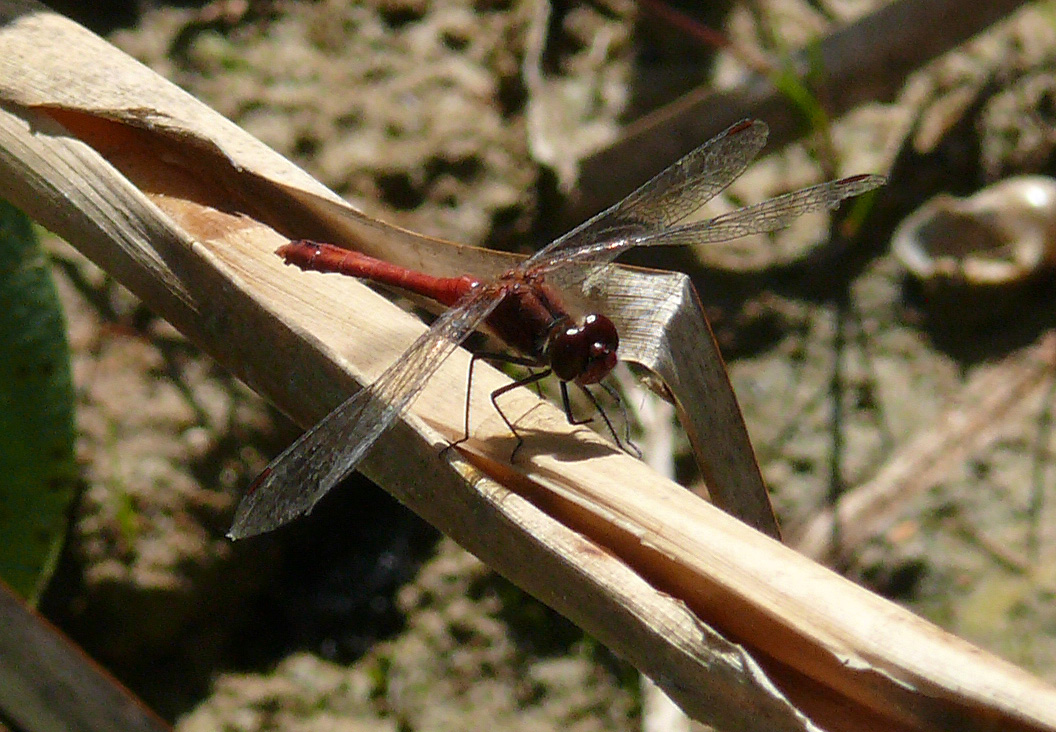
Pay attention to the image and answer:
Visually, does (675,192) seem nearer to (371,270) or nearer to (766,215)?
(766,215)

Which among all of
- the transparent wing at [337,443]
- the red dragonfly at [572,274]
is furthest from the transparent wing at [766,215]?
the transparent wing at [337,443]

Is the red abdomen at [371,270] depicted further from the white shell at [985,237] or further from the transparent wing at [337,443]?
the white shell at [985,237]

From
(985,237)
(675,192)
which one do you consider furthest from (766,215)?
(985,237)

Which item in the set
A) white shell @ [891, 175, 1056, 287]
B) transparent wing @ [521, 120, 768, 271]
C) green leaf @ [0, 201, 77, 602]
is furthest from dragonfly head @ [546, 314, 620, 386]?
white shell @ [891, 175, 1056, 287]

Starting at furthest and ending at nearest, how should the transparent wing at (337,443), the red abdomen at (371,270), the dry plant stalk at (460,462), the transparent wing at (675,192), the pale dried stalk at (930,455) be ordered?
1. the pale dried stalk at (930,455)
2. the transparent wing at (675,192)
3. the red abdomen at (371,270)
4. the transparent wing at (337,443)
5. the dry plant stalk at (460,462)

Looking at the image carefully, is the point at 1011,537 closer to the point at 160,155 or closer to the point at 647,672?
the point at 647,672

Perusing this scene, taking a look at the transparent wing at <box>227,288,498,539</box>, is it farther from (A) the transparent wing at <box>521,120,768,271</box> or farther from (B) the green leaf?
(B) the green leaf

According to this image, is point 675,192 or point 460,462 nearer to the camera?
point 460,462
